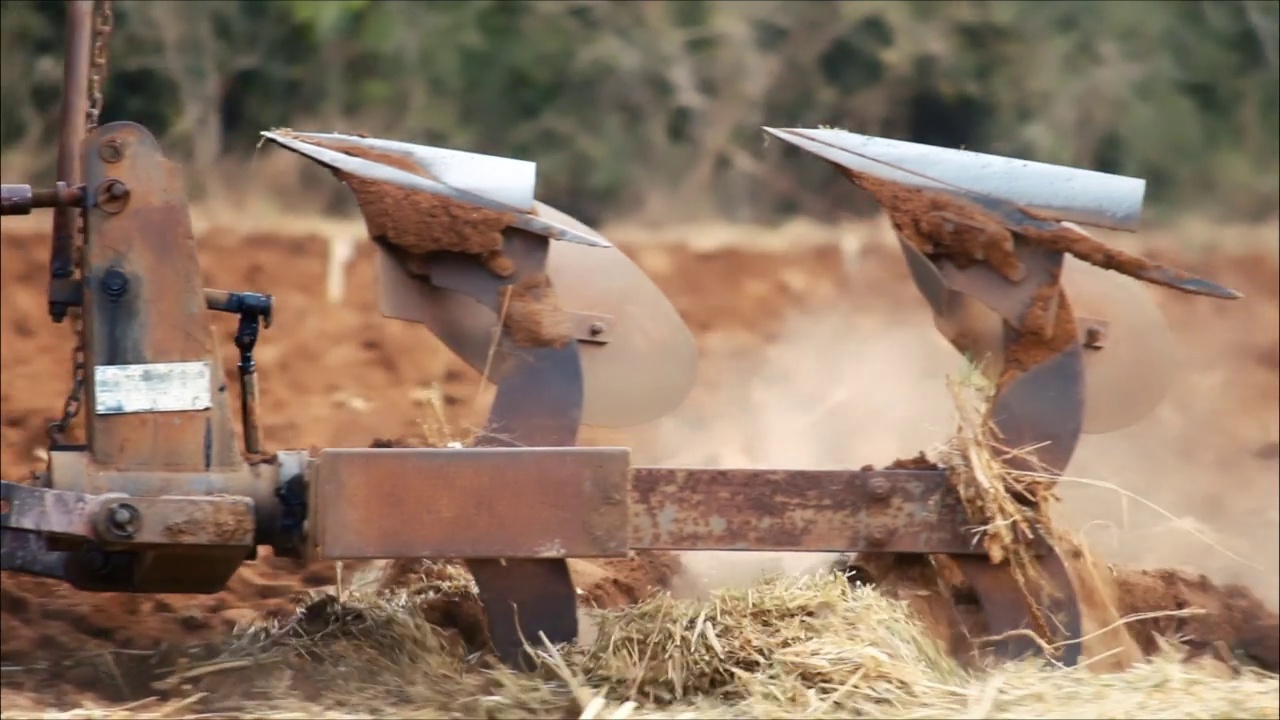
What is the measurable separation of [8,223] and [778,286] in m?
4.39

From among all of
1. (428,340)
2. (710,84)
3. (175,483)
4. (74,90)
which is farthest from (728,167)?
(175,483)

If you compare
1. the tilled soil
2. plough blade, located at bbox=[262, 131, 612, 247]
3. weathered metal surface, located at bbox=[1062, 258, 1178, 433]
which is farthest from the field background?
plough blade, located at bbox=[262, 131, 612, 247]

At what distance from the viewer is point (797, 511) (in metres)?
4.02

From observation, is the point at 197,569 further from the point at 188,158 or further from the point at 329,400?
the point at 188,158

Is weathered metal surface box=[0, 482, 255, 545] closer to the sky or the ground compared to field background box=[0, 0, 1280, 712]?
closer to the ground

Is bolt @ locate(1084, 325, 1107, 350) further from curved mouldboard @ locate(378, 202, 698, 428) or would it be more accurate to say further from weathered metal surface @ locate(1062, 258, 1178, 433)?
curved mouldboard @ locate(378, 202, 698, 428)

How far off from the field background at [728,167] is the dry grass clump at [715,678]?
131 inches

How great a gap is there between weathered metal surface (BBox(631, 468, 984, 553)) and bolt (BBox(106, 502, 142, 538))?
1.10 meters

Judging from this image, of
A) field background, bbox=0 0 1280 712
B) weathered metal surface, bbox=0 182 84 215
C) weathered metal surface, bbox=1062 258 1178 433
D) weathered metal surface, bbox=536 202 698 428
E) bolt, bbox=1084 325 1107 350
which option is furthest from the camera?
field background, bbox=0 0 1280 712

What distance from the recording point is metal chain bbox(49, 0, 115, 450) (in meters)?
3.98

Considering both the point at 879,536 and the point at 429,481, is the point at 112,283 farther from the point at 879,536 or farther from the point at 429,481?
the point at 879,536

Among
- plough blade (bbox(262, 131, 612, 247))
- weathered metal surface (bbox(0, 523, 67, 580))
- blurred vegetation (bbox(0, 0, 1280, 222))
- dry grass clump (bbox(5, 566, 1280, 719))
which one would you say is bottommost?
dry grass clump (bbox(5, 566, 1280, 719))

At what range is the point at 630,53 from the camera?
504 inches

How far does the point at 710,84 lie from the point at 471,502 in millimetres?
9786
